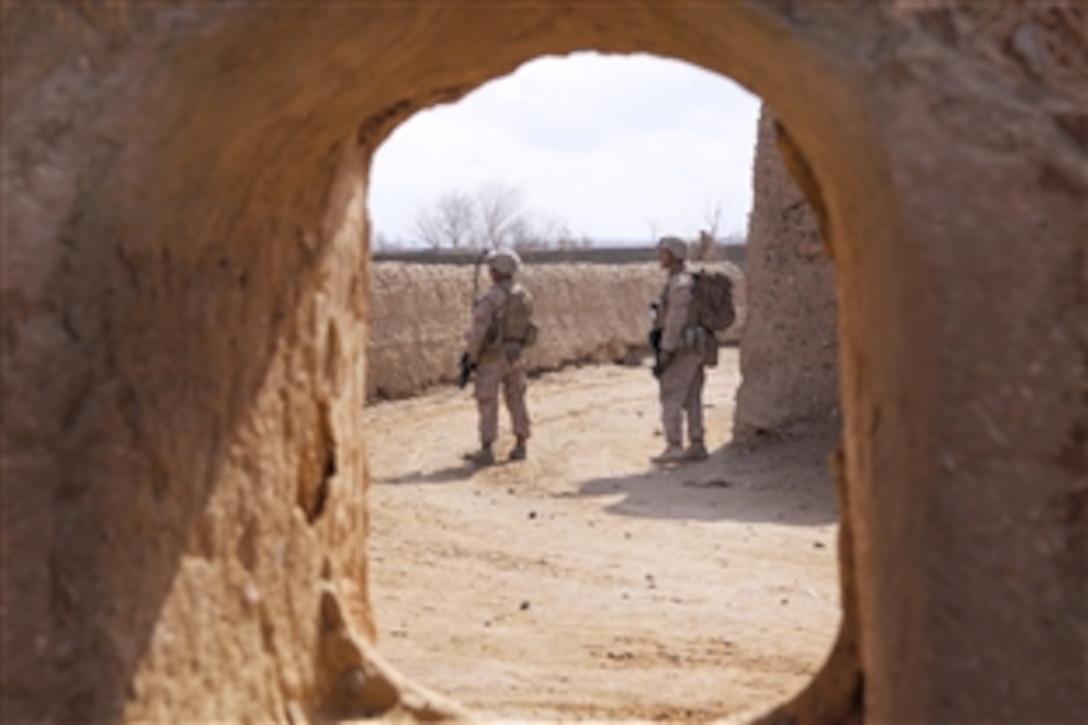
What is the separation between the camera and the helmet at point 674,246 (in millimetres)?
11141

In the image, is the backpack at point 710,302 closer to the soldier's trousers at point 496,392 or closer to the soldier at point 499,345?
the soldier at point 499,345

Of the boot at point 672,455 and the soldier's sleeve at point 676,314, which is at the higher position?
the soldier's sleeve at point 676,314

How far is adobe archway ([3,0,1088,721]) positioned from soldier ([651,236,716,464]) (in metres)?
7.57

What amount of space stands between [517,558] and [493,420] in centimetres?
380

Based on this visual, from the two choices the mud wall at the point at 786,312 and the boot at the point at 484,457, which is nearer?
the mud wall at the point at 786,312

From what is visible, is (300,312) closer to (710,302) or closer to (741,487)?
(741,487)

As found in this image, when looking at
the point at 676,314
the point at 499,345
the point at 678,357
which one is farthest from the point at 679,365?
the point at 499,345

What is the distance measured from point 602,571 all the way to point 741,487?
2.75 metres

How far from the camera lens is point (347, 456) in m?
4.07

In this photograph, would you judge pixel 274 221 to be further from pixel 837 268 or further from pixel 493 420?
pixel 493 420

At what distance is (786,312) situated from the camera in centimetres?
1022

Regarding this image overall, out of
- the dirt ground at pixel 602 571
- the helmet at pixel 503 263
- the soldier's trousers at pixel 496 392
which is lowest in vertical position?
the dirt ground at pixel 602 571

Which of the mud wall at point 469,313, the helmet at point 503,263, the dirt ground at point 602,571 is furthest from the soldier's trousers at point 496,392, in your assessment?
the mud wall at point 469,313

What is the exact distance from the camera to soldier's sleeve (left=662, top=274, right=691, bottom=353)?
1120cm
